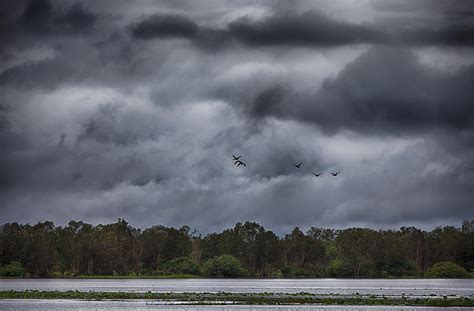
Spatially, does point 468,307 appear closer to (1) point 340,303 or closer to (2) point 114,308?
(1) point 340,303

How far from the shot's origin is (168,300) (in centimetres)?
11162

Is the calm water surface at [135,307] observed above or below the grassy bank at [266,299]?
below

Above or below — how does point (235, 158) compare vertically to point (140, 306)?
above

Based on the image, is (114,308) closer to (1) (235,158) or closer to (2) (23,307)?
(2) (23,307)

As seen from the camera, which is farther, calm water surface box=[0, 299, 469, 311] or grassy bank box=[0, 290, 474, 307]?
grassy bank box=[0, 290, 474, 307]

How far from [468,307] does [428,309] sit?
4888 millimetres

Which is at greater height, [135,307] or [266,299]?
[266,299]

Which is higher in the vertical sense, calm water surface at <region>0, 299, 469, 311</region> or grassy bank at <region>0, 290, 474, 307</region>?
grassy bank at <region>0, 290, 474, 307</region>

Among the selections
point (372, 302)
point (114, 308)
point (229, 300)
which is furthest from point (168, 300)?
point (372, 302)

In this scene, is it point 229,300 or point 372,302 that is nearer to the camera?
point 372,302

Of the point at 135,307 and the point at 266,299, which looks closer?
the point at 135,307

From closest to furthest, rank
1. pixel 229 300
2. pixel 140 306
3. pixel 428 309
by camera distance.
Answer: pixel 428 309, pixel 140 306, pixel 229 300

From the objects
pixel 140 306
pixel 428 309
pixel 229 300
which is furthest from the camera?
pixel 229 300

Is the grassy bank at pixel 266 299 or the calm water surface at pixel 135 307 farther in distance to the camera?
the grassy bank at pixel 266 299
